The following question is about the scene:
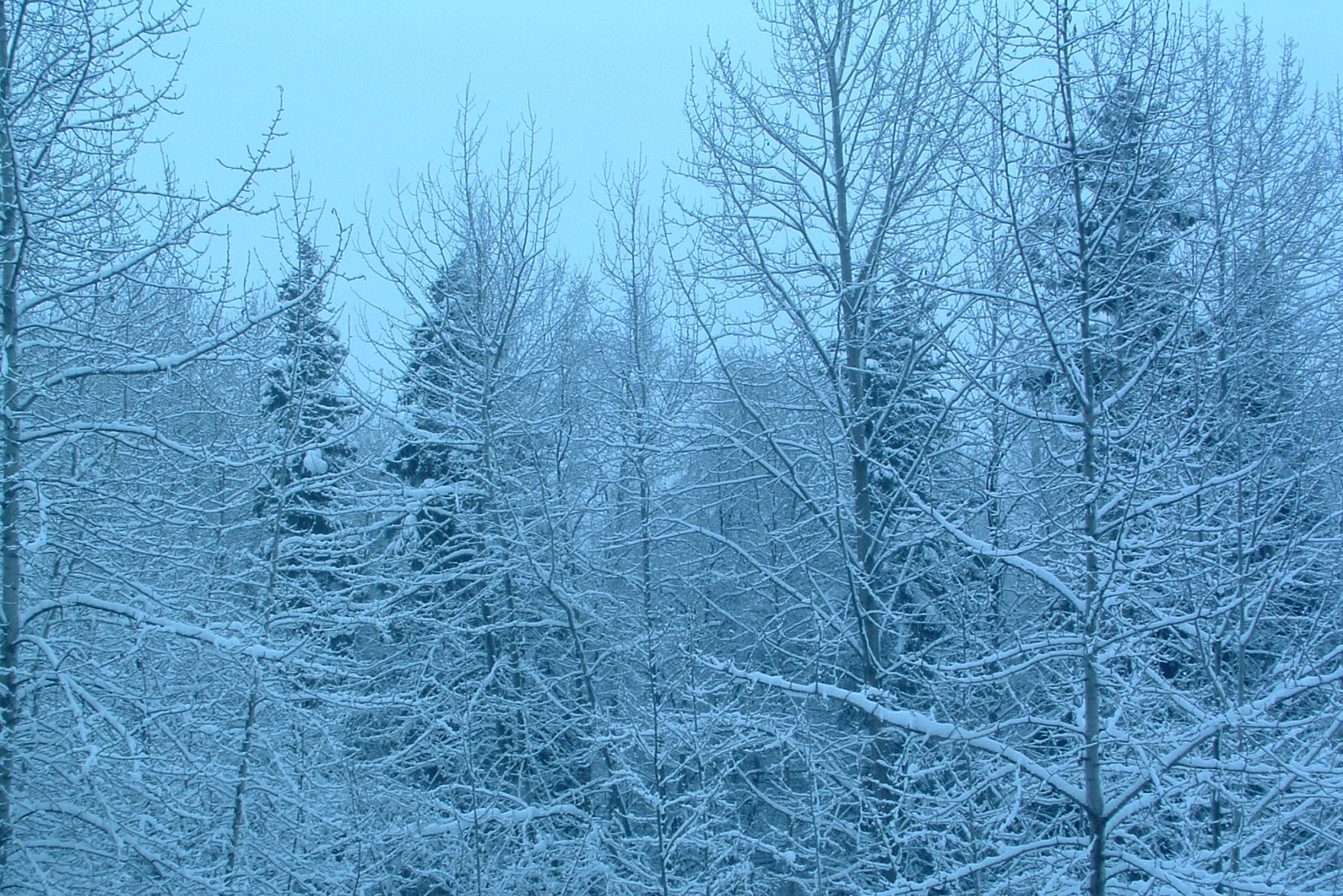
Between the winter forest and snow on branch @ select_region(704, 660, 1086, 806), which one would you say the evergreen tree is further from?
snow on branch @ select_region(704, 660, 1086, 806)

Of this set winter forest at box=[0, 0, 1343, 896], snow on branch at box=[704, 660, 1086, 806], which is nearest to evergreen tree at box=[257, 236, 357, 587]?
winter forest at box=[0, 0, 1343, 896]

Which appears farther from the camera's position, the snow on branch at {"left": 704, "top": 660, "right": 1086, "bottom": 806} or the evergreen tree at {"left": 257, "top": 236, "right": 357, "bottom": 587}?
the evergreen tree at {"left": 257, "top": 236, "right": 357, "bottom": 587}

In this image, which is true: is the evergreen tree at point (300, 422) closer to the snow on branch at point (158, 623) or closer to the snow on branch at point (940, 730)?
the snow on branch at point (158, 623)

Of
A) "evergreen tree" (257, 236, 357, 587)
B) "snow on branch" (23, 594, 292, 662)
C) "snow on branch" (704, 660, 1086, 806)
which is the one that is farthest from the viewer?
"evergreen tree" (257, 236, 357, 587)

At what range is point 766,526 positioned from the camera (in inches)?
391

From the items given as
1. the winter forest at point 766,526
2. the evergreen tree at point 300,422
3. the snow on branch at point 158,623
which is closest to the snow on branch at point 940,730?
the winter forest at point 766,526

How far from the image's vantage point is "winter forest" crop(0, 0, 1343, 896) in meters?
4.91

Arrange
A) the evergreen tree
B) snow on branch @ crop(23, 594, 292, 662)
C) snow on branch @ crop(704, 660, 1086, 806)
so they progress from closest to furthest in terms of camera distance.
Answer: snow on branch @ crop(704, 660, 1086, 806) → snow on branch @ crop(23, 594, 292, 662) → the evergreen tree

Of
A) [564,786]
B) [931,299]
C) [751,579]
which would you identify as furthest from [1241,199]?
[564,786]

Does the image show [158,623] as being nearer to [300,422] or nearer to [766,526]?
[300,422]

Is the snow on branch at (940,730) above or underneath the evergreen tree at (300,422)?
underneath

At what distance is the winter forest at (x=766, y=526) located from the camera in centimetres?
491

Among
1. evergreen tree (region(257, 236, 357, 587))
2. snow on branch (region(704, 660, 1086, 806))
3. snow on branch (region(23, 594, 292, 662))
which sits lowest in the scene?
snow on branch (region(704, 660, 1086, 806))

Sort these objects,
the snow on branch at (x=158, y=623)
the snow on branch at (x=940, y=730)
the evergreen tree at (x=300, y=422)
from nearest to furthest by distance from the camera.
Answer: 1. the snow on branch at (x=940, y=730)
2. the snow on branch at (x=158, y=623)
3. the evergreen tree at (x=300, y=422)
